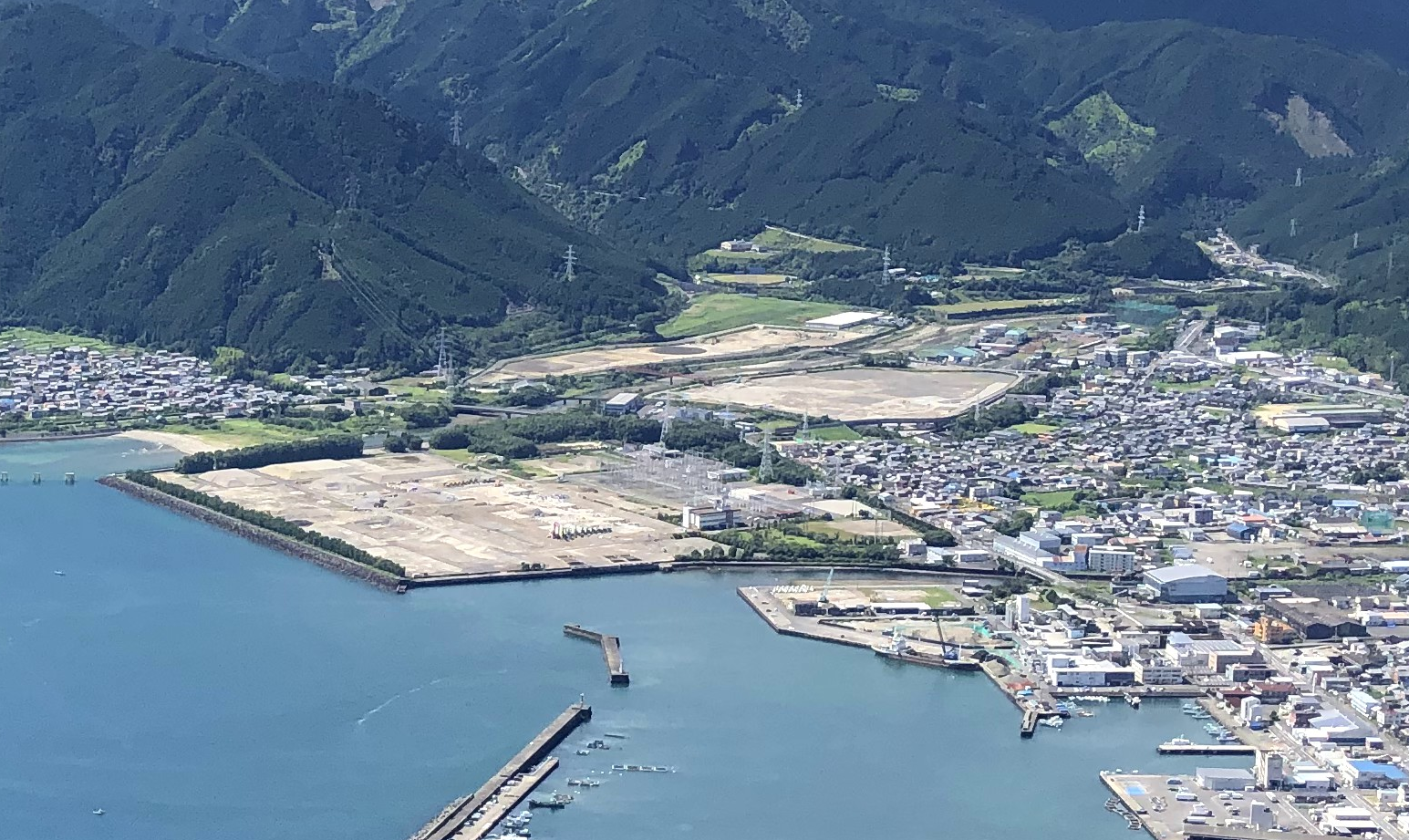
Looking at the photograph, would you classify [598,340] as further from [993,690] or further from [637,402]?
[993,690]

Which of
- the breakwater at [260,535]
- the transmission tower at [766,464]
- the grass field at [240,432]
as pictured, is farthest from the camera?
the grass field at [240,432]

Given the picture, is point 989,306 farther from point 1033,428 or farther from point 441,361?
point 1033,428

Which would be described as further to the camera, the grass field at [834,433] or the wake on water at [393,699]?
the grass field at [834,433]

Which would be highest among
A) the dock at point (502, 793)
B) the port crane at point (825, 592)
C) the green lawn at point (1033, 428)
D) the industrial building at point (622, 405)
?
the industrial building at point (622, 405)

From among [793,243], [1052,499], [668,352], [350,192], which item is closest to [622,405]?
[668,352]

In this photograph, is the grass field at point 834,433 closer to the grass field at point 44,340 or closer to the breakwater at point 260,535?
the breakwater at point 260,535

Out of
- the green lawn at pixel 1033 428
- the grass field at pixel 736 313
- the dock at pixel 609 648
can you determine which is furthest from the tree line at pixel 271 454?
the grass field at pixel 736 313

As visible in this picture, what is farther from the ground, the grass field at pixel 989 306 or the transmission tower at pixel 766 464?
the grass field at pixel 989 306

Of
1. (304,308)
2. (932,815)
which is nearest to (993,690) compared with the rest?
(932,815)

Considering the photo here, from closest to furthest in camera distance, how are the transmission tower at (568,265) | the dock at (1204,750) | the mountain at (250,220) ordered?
the dock at (1204,750)
the mountain at (250,220)
the transmission tower at (568,265)
